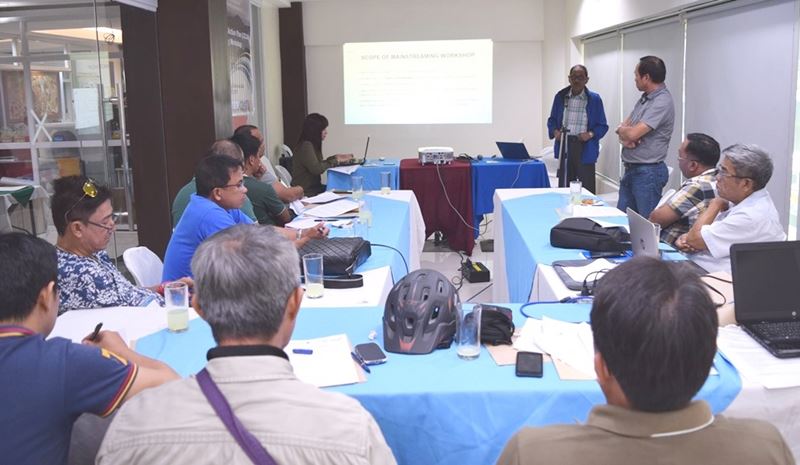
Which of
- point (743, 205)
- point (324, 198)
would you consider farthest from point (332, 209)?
point (743, 205)

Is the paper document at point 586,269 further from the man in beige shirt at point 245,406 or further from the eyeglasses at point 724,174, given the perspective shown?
the man in beige shirt at point 245,406

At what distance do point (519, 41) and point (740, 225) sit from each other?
6546 millimetres

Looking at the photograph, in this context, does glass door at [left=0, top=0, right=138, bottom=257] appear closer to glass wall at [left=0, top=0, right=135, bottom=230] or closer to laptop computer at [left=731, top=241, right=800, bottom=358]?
glass wall at [left=0, top=0, right=135, bottom=230]

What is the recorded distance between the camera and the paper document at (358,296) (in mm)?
2410

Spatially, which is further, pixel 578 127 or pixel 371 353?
pixel 578 127

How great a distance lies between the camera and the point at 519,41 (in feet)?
29.4

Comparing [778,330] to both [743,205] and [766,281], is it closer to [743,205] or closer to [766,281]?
[766,281]

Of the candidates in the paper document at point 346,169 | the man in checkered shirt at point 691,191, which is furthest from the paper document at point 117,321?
the paper document at point 346,169

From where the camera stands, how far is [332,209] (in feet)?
13.7

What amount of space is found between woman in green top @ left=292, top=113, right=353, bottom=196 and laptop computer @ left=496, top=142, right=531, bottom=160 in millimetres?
1738

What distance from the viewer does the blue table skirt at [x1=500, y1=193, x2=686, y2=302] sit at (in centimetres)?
317

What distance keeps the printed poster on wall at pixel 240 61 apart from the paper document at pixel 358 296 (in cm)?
436

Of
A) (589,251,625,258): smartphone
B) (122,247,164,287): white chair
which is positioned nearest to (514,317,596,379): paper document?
(589,251,625,258): smartphone

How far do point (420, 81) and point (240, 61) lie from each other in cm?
269
